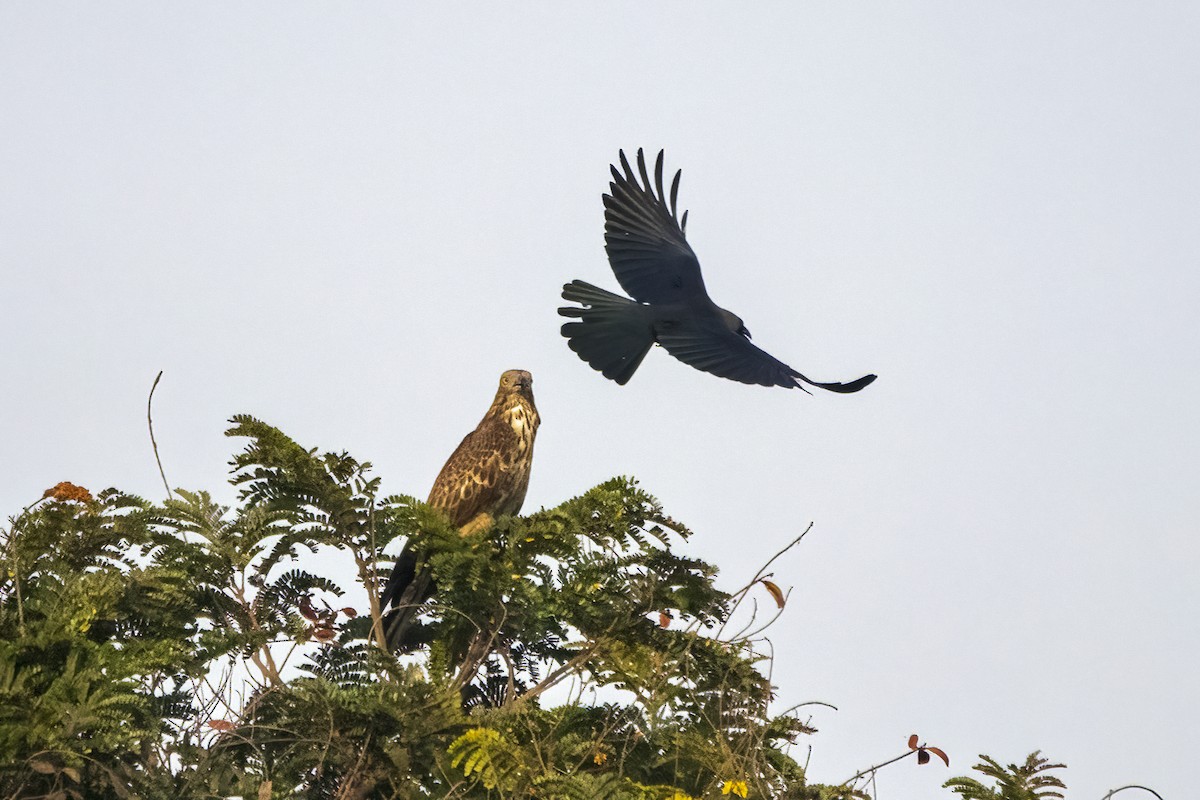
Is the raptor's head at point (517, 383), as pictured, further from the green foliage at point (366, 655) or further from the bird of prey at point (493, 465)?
the green foliage at point (366, 655)

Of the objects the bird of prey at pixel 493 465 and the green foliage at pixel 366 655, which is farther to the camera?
the bird of prey at pixel 493 465

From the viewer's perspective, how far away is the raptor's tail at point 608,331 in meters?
9.16

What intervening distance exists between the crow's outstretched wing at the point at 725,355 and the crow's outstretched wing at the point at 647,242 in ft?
0.98

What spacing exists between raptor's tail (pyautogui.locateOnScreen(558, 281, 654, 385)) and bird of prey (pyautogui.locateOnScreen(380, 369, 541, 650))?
0.45 metres

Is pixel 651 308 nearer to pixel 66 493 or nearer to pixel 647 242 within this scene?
pixel 647 242

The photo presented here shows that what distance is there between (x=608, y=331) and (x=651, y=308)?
0.98 feet

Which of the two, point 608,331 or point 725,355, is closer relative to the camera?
point 725,355

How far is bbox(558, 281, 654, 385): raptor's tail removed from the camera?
30.1ft

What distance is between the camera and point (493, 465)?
8.49 meters

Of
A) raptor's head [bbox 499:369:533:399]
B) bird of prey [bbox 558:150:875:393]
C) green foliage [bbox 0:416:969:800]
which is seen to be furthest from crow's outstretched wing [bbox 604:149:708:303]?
green foliage [bbox 0:416:969:800]

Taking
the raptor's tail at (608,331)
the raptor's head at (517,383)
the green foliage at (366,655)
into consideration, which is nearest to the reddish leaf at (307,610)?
the green foliage at (366,655)

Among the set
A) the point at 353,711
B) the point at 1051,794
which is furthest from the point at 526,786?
the point at 1051,794

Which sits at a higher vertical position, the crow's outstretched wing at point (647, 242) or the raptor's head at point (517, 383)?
the crow's outstretched wing at point (647, 242)

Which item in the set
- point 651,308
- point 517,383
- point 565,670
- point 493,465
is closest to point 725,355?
point 651,308
